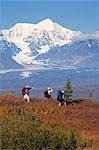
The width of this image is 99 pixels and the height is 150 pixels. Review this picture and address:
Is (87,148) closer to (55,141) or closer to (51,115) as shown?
(55,141)

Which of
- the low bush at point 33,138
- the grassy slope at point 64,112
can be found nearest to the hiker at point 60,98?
the grassy slope at point 64,112

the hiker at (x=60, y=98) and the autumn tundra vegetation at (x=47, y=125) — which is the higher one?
the hiker at (x=60, y=98)

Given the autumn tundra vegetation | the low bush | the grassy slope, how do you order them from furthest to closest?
1. the grassy slope
2. the autumn tundra vegetation
3. the low bush

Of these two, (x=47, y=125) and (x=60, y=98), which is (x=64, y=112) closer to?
(x=60, y=98)

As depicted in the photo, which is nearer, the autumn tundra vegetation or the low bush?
the low bush

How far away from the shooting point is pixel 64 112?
3853cm

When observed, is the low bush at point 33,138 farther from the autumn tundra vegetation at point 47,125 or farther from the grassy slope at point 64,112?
the grassy slope at point 64,112

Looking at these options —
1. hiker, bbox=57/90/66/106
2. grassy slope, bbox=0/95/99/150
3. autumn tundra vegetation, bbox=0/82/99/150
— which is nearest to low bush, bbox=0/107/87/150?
autumn tundra vegetation, bbox=0/82/99/150

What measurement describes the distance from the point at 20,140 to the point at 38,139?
766 mm

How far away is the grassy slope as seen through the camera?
34.6 metres

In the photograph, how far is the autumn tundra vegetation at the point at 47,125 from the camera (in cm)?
2610

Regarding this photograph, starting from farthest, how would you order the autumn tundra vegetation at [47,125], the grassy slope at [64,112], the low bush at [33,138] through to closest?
the grassy slope at [64,112], the autumn tundra vegetation at [47,125], the low bush at [33,138]

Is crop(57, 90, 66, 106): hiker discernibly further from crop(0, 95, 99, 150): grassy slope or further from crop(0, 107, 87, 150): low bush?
crop(0, 107, 87, 150): low bush

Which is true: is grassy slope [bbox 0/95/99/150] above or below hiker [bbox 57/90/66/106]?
below
